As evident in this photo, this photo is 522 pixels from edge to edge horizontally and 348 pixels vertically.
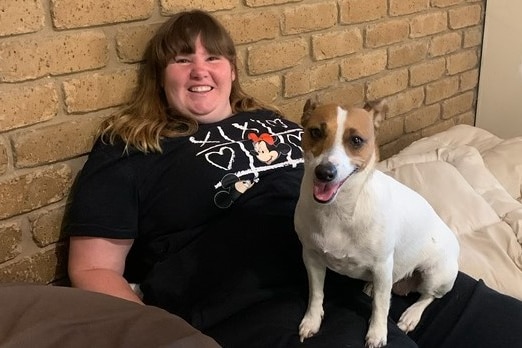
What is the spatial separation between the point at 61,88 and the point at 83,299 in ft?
1.72

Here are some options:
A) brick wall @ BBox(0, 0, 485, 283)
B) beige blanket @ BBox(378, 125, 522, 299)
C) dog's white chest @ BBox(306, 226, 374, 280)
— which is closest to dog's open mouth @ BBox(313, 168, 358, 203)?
dog's white chest @ BBox(306, 226, 374, 280)

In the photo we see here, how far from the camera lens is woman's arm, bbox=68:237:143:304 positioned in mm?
1348

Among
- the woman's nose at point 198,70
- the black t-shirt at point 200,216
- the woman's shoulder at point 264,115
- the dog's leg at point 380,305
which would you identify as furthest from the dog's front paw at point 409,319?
the woman's nose at point 198,70

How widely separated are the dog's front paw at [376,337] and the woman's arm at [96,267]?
0.48 metres

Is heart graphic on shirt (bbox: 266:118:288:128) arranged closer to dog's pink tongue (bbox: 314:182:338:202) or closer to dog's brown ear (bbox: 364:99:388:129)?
dog's brown ear (bbox: 364:99:388:129)

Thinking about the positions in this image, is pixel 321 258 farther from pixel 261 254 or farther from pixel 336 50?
pixel 336 50

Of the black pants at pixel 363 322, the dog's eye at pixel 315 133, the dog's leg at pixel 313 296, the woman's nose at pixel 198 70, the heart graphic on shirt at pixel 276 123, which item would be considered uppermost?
the woman's nose at pixel 198 70

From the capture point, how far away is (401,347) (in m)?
1.23

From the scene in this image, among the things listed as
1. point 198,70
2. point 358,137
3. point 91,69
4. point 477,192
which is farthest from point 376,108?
point 477,192

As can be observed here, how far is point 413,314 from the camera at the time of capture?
1.37 meters

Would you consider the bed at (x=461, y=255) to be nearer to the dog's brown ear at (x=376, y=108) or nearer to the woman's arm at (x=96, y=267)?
the woman's arm at (x=96, y=267)

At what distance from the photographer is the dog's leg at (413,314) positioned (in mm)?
1360

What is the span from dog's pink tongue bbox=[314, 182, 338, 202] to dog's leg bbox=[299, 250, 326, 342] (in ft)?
0.61

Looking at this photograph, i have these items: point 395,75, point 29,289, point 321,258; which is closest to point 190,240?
point 321,258
